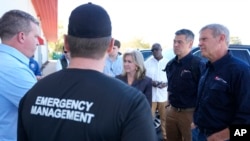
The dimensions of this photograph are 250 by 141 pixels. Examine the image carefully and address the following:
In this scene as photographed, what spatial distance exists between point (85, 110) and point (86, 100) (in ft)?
0.14

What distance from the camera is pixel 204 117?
3102mm

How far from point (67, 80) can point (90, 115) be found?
210 mm

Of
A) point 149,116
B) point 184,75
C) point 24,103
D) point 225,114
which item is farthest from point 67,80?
point 184,75

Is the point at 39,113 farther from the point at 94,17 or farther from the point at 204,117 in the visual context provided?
the point at 204,117

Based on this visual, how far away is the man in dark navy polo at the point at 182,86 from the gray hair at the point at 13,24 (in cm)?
268

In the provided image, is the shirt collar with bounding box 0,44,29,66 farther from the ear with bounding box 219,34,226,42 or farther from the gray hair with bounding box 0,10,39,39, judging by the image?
the ear with bounding box 219,34,226,42

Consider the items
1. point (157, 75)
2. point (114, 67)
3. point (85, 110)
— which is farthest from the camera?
point (157, 75)

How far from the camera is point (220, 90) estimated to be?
2.93 metres

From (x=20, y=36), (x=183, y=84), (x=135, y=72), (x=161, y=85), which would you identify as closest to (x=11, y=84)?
(x=20, y=36)

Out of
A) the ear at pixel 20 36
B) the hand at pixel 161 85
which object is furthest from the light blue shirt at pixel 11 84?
the hand at pixel 161 85

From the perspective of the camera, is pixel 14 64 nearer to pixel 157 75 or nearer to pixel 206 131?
pixel 206 131

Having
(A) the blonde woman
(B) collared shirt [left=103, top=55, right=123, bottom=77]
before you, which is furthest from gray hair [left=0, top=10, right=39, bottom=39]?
(B) collared shirt [left=103, top=55, right=123, bottom=77]

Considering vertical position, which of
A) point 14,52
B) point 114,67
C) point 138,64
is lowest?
point 114,67

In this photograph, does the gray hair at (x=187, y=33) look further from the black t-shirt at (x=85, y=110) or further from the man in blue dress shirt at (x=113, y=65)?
the black t-shirt at (x=85, y=110)
